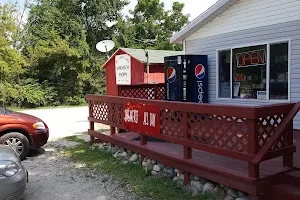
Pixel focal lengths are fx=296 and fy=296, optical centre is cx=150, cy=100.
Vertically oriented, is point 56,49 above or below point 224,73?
above

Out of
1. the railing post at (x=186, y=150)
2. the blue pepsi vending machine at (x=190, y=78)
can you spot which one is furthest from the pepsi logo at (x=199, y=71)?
the railing post at (x=186, y=150)

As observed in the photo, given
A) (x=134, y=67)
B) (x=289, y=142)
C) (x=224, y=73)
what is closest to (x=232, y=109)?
(x=289, y=142)

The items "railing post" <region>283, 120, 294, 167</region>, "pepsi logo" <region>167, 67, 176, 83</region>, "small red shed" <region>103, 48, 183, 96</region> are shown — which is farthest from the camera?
"small red shed" <region>103, 48, 183, 96</region>

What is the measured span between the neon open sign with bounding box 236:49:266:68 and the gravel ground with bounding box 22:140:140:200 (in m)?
4.26

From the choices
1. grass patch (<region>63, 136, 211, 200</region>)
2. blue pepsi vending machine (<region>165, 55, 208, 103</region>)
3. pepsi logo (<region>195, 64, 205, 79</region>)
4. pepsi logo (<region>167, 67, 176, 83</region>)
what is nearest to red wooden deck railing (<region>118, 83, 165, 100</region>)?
pepsi logo (<region>167, 67, 176, 83</region>)

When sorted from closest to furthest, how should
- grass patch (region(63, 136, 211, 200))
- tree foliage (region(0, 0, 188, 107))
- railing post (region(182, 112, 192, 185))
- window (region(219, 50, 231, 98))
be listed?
grass patch (region(63, 136, 211, 200)) < railing post (region(182, 112, 192, 185)) < window (region(219, 50, 231, 98)) < tree foliage (region(0, 0, 188, 107))

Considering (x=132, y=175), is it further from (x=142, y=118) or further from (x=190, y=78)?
(x=190, y=78)

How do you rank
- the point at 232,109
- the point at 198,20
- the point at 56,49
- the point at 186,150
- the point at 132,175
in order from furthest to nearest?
1. the point at 56,49
2. the point at 198,20
3. the point at 132,175
4. the point at 186,150
5. the point at 232,109

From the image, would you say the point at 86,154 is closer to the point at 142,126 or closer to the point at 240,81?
the point at 142,126

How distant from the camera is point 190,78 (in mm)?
8164

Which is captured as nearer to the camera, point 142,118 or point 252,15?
point 142,118

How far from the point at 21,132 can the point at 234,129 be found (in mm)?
4713

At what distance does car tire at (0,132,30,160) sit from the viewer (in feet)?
20.3

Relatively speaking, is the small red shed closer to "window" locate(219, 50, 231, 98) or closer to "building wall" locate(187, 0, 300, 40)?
"building wall" locate(187, 0, 300, 40)
